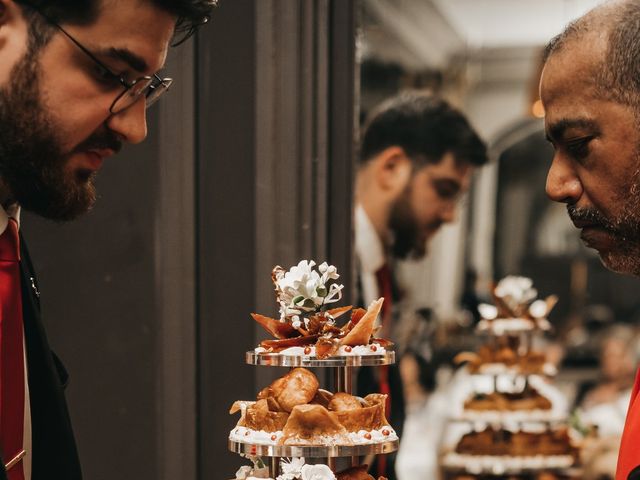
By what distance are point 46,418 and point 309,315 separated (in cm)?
55

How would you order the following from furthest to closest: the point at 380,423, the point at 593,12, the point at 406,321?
the point at 406,321 → the point at 380,423 → the point at 593,12

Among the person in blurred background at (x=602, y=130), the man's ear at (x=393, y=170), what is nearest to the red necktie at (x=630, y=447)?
the person in blurred background at (x=602, y=130)

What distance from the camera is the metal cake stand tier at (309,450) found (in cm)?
189

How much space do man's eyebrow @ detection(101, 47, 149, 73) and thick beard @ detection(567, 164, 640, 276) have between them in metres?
0.80

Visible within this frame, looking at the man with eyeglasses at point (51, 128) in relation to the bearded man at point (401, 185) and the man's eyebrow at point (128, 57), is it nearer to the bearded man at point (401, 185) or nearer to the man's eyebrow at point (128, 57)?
the man's eyebrow at point (128, 57)

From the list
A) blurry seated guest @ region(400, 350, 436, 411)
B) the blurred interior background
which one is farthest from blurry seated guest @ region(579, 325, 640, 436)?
the blurred interior background

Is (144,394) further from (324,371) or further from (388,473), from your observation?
(388,473)

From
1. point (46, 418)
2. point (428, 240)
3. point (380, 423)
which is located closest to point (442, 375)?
point (428, 240)

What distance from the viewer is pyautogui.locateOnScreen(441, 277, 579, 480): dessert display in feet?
12.5

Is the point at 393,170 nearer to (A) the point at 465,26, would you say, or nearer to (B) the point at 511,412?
(A) the point at 465,26

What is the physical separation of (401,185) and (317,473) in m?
2.01

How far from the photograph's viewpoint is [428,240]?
381 centimetres

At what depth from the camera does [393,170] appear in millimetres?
3613

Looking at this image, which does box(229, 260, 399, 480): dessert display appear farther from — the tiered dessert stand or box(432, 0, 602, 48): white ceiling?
box(432, 0, 602, 48): white ceiling
